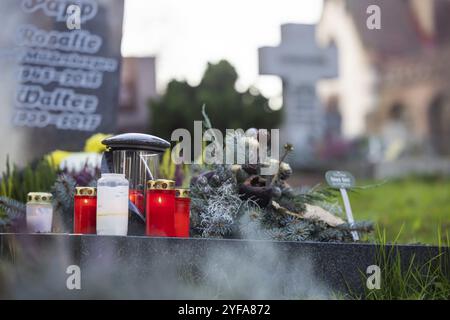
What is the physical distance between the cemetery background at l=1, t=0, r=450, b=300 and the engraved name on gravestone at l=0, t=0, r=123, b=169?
6cm

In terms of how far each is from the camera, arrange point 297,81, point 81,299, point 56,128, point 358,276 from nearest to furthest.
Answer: point 81,299 → point 358,276 → point 56,128 → point 297,81

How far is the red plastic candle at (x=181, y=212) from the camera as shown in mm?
2969

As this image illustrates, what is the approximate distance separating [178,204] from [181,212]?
4 centimetres

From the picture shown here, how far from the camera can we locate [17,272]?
285 centimetres

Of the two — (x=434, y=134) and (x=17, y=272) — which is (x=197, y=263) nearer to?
(x=17, y=272)

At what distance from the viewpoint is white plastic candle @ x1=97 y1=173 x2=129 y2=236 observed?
112 inches

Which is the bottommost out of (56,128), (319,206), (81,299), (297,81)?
(81,299)

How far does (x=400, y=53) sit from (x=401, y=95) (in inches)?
49.3

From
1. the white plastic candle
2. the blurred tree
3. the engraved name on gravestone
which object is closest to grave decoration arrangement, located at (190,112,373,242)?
the white plastic candle

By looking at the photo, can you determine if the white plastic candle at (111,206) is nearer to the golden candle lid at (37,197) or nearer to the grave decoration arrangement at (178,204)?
the grave decoration arrangement at (178,204)

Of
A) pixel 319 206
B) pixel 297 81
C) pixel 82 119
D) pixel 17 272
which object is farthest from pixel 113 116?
pixel 297 81

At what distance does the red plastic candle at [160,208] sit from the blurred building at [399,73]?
18.8 m

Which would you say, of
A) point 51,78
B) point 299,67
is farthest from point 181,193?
point 299,67

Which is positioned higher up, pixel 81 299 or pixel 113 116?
pixel 113 116
